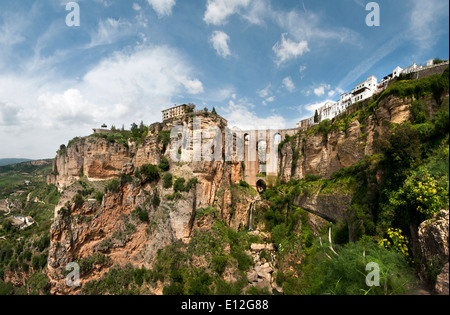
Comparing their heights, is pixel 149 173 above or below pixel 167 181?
above

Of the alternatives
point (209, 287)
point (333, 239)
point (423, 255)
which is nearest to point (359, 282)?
point (423, 255)

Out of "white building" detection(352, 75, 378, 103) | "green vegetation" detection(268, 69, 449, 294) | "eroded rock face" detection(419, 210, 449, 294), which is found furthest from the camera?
"white building" detection(352, 75, 378, 103)

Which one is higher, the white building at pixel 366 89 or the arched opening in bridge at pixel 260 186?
the white building at pixel 366 89

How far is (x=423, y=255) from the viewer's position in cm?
662

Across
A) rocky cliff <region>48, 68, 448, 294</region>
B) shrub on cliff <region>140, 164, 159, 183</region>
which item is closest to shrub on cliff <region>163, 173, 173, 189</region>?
rocky cliff <region>48, 68, 448, 294</region>

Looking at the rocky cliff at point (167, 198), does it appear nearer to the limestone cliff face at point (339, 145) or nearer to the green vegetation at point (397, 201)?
the limestone cliff face at point (339, 145)

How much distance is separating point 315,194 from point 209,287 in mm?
13175

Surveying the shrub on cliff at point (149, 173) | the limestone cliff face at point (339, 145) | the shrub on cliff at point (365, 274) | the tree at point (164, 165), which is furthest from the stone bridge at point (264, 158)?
the shrub on cliff at point (365, 274)

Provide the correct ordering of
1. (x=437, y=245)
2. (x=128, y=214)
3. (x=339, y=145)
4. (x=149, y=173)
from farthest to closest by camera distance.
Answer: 1. (x=339, y=145)
2. (x=149, y=173)
3. (x=128, y=214)
4. (x=437, y=245)

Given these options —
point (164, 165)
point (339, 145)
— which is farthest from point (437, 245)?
point (164, 165)

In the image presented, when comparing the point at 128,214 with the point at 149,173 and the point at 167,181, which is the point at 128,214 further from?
the point at 167,181

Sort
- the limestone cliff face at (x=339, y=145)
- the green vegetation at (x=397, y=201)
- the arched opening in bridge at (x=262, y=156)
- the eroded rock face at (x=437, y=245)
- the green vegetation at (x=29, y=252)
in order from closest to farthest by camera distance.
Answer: the eroded rock face at (x=437, y=245)
the green vegetation at (x=397, y=201)
the limestone cliff face at (x=339, y=145)
the green vegetation at (x=29, y=252)
the arched opening in bridge at (x=262, y=156)

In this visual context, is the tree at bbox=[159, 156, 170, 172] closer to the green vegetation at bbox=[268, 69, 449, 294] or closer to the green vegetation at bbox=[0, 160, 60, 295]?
the green vegetation at bbox=[0, 160, 60, 295]
